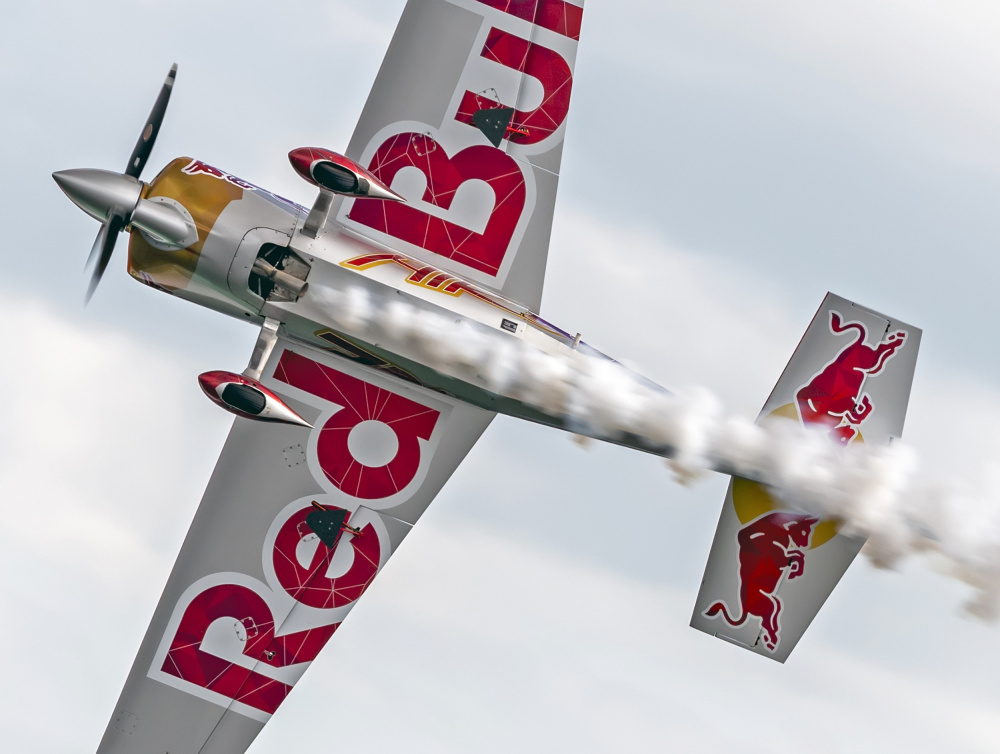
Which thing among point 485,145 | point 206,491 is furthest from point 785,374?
point 206,491

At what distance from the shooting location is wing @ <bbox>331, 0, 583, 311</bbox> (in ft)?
45.4

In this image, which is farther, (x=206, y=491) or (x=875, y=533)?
(x=206, y=491)

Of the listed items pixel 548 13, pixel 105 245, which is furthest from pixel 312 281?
pixel 548 13

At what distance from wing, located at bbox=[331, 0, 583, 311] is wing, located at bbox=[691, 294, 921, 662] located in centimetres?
318

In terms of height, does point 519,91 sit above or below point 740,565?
above

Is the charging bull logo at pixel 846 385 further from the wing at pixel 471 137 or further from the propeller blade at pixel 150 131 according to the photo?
the propeller blade at pixel 150 131

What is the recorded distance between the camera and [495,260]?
547 inches

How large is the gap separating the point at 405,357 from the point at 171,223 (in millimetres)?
2848

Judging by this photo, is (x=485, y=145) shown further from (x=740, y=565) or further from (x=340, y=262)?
(x=740, y=565)

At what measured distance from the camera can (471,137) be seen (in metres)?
14.0

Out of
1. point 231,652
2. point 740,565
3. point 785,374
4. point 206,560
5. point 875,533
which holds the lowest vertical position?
point 231,652

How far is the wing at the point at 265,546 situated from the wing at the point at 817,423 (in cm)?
334

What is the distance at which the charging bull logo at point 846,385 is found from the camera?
42.6 feet

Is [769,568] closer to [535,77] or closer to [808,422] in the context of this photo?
[808,422]
